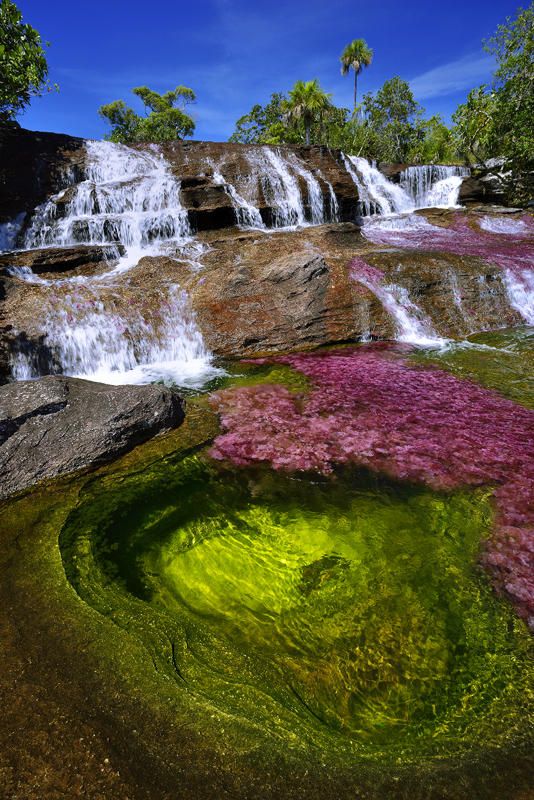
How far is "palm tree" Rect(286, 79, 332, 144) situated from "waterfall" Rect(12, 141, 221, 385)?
38010 millimetres

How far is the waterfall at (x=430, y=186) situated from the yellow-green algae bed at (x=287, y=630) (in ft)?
107

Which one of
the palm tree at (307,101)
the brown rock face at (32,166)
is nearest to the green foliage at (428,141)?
the palm tree at (307,101)

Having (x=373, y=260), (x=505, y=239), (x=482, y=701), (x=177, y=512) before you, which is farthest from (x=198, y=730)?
(x=505, y=239)

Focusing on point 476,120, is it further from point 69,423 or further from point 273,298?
point 69,423

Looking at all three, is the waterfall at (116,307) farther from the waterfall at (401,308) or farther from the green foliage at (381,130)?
the green foliage at (381,130)

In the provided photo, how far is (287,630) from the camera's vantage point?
390cm

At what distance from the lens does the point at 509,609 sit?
165 inches

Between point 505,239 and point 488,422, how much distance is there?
1925 centimetres

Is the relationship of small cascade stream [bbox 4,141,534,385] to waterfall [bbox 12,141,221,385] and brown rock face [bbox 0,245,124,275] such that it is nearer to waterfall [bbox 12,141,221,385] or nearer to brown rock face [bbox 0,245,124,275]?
waterfall [bbox 12,141,221,385]

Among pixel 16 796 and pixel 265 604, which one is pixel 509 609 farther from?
→ pixel 16 796

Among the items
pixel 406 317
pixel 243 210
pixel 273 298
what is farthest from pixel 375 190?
pixel 273 298

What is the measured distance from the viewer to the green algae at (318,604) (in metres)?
3.12

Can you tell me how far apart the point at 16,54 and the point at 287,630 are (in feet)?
89.3

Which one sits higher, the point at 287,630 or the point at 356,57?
the point at 356,57
